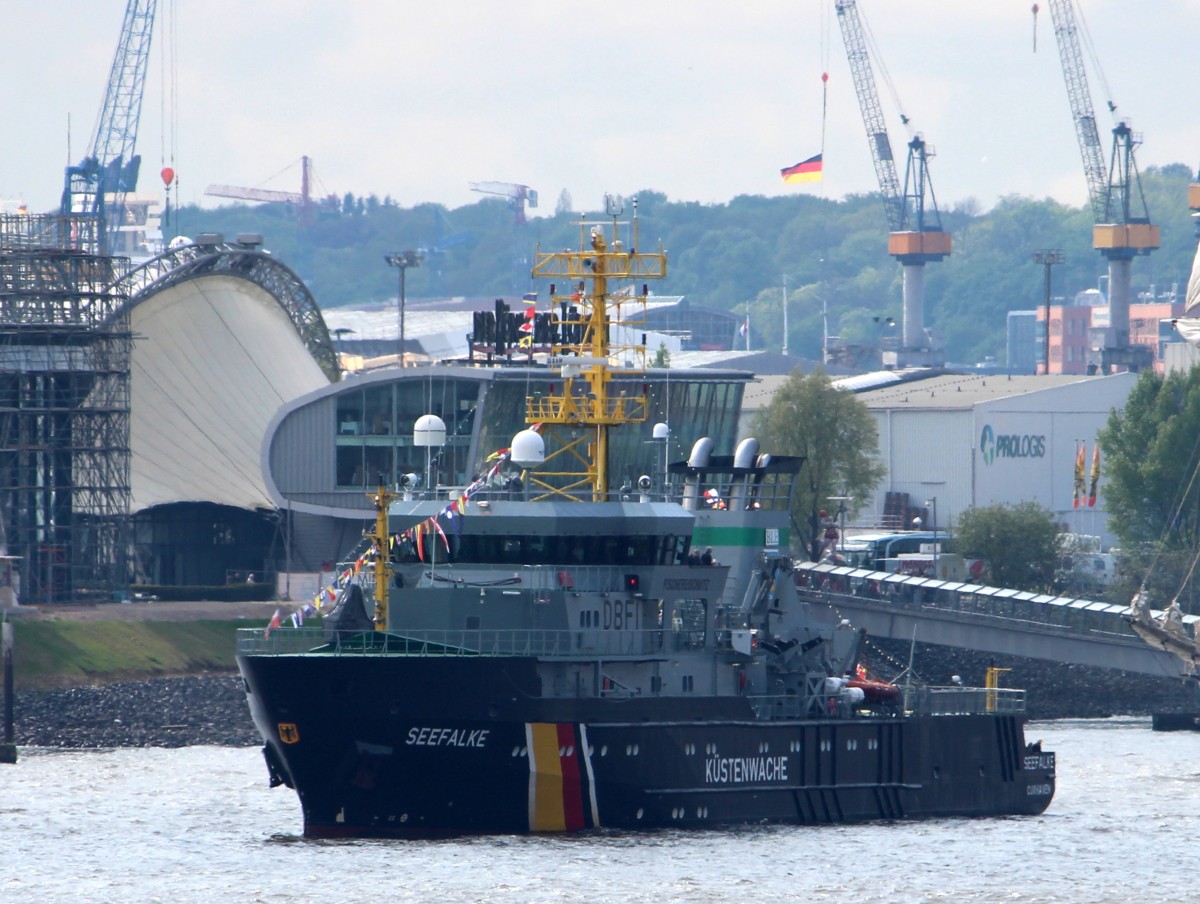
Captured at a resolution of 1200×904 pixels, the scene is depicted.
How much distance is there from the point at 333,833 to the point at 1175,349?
108 m

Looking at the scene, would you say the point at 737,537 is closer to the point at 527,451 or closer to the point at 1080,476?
the point at 527,451

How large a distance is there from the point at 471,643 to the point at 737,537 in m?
11.1

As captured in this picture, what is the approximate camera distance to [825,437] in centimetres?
12500

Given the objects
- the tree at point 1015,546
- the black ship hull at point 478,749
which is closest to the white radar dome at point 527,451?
the black ship hull at point 478,749

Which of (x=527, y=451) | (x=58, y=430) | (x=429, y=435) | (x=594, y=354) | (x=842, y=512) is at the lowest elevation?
(x=842, y=512)

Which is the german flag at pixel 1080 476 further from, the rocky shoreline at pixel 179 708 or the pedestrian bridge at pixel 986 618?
the rocky shoreline at pixel 179 708

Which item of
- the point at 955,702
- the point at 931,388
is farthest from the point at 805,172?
the point at 955,702

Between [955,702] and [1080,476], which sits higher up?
[1080,476]

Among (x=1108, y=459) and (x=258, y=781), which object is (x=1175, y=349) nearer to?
(x=1108, y=459)

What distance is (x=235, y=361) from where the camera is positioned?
12312 centimetres

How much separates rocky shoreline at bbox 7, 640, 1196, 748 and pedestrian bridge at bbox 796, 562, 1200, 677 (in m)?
1.88

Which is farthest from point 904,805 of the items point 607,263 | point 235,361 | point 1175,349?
point 1175,349

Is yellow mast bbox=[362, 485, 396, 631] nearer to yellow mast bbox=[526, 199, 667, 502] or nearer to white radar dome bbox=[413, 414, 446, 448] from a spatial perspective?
white radar dome bbox=[413, 414, 446, 448]

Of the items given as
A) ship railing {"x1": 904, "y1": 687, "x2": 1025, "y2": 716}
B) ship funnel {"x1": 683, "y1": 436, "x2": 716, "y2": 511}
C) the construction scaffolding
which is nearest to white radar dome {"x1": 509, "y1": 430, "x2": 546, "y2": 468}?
ship funnel {"x1": 683, "y1": 436, "x2": 716, "y2": 511}
